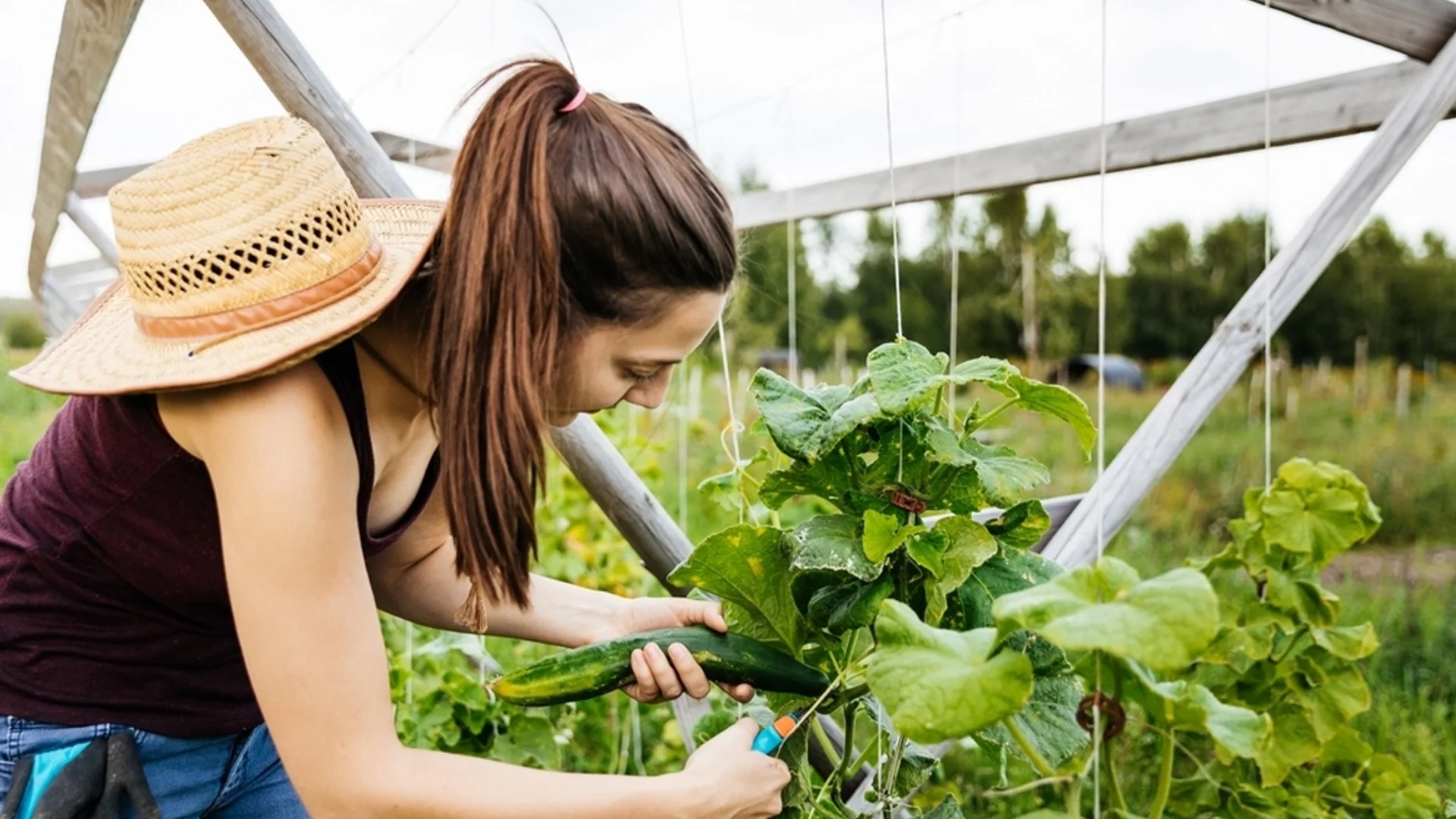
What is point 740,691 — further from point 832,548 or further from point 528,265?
point 528,265

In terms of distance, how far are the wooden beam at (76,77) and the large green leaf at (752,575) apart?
1499mm

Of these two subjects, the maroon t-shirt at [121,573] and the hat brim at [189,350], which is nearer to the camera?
the hat brim at [189,350]

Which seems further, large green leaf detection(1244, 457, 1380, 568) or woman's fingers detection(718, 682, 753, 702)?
woman's fingers detection(718, 682, 753, 702)

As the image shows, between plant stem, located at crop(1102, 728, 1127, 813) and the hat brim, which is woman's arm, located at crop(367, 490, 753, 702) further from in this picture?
plant stem, located at crop(1102, 728, 1127, 813)

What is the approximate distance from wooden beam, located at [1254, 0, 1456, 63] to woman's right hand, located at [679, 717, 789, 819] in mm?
1252

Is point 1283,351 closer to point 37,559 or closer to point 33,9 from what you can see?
Answer: point 33,9

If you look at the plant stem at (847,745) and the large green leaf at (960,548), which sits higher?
the large green leaf at (960,548)

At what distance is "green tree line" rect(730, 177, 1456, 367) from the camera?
13.8 metres

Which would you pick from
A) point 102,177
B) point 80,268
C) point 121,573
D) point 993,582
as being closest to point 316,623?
point 121,573

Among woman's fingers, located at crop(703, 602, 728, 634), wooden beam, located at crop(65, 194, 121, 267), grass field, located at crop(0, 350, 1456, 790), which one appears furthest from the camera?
wooden beam, located at crop(65, 194, 121, 267)

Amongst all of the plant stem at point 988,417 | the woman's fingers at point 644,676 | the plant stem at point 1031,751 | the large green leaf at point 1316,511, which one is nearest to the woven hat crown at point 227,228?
the woman's fingers at point 644,676

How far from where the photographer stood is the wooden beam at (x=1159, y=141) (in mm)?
1970

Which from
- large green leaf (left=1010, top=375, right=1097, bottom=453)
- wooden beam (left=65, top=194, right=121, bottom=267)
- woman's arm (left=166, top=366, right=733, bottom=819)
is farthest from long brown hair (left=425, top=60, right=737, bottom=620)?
wooden beam (left=65, top=194, right=121, bottom=267)

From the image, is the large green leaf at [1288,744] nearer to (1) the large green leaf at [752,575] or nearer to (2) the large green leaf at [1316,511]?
(2) the large green leaf at [1316,511]
